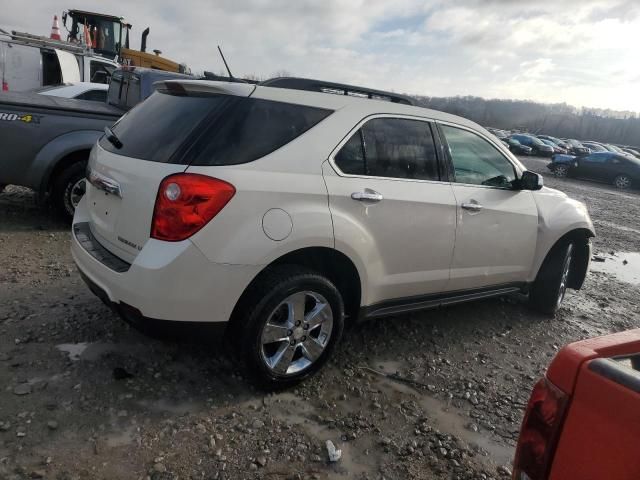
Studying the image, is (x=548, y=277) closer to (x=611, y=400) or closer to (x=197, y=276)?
(x=197, y=276)

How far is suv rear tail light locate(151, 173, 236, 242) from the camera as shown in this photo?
2.54m

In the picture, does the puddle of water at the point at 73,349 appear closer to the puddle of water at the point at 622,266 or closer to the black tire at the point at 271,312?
the black tire at the point at 271,312

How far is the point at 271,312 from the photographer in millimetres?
2818

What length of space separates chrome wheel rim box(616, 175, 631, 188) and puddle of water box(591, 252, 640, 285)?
14.2 meters

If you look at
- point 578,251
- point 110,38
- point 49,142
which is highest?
point 110,38

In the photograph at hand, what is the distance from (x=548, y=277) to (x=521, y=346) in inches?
33.8

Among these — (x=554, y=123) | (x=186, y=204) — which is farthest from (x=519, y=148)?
(x=554, y=123)

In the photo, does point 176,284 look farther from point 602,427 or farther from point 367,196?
point 602,427

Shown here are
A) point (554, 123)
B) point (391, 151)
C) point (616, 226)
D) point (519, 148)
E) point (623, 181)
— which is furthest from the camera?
point (554, 123)

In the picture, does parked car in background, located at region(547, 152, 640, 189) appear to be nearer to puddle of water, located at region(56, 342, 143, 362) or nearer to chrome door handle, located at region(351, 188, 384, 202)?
chrome door handle, located at region(351, 188, 384, 202)

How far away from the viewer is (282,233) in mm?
2740

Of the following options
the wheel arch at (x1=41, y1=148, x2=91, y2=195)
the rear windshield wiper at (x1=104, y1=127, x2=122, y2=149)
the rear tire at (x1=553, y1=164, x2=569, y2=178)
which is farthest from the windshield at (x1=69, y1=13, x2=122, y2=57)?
the rear tire at (x1=553, y1=164, x2=569, y2=178)

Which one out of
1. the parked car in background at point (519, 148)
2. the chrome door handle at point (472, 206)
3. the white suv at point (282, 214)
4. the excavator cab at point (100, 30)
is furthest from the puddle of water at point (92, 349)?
the parked car in background at point (519, 148)

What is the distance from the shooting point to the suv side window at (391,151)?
A: 3.15 meters
